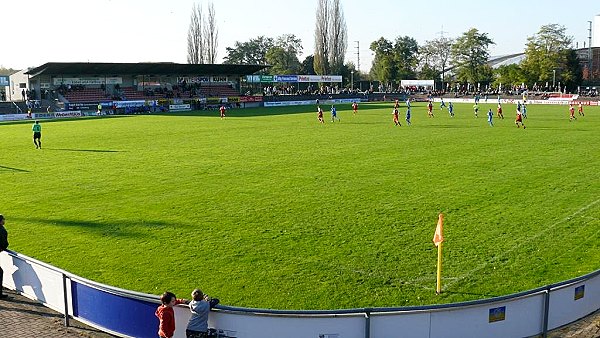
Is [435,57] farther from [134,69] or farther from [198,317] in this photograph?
[198,317]

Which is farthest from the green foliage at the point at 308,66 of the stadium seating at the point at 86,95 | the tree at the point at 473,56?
the stadium seating at the point at 86,95

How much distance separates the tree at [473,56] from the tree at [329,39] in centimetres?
2393

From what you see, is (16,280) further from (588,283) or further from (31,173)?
(31,173)

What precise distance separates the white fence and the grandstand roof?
6619 centimetres

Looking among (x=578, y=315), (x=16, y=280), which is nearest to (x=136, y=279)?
(x=16, y=280)

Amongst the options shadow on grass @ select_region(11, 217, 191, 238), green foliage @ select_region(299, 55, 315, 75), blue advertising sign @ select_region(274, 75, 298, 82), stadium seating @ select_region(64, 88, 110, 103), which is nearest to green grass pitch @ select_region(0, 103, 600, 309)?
shadow on grass @ select_region(11, 217, 191, 238)

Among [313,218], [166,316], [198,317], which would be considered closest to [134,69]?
[313,218]

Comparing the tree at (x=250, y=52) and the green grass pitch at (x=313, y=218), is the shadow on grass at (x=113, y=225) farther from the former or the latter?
the tree at (x=250, y=52)

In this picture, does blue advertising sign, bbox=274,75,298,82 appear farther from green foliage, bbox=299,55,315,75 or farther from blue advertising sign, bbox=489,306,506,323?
blue advertising sign, bbox=489,306,506,323

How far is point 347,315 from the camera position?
7.54m

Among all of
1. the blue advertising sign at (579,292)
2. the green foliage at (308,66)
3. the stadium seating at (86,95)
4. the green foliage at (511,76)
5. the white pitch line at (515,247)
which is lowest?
the white pitch line at (515,247)

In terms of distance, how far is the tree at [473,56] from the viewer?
Result: 11312 cm

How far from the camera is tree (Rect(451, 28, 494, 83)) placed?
113 metres

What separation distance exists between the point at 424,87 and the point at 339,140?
8148 cm
